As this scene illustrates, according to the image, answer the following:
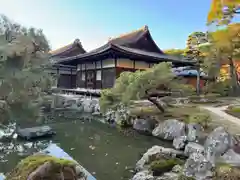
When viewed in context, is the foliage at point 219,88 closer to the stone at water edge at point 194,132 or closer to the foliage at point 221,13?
the stone at water edge at point 194,132

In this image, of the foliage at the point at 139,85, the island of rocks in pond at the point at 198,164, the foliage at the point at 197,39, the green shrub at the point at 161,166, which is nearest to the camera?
the island of rocks in pond at the point at 198,164

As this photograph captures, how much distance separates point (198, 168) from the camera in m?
4.89

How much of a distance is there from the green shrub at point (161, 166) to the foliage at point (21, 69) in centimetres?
333

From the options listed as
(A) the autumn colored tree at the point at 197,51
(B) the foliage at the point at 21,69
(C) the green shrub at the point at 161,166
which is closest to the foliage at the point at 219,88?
(A) the autumn colored tree at the point at 197,51

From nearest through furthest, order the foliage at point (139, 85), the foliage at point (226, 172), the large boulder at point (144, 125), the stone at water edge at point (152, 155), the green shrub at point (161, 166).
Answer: the foliage at point (226, 172), the green shrub at point (161, 166), the stone at water edge at point (152, 155), the foliage at point (139, 85), the large boulder at point (144, 125)

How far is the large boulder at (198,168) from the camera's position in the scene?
4.73m

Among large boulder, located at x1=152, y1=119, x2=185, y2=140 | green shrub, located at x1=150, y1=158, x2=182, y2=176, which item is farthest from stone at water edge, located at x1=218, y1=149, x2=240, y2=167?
large boulder, located at x1=152, y1=119, x2=185, y2=140

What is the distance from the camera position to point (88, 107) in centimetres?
1748

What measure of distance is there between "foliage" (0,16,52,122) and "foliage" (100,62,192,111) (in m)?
5.38

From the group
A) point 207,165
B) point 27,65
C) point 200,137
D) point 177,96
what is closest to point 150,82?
point 200,137

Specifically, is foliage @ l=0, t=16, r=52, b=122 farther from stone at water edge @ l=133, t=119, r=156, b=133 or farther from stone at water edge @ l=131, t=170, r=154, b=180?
stone at water edge @ l=133, t=119, r=156, b=133

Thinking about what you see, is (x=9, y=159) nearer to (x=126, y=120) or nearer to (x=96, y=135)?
(x=96, y=135)

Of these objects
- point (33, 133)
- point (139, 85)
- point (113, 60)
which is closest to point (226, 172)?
point (139, 85)

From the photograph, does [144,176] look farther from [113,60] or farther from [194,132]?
[113,60]
